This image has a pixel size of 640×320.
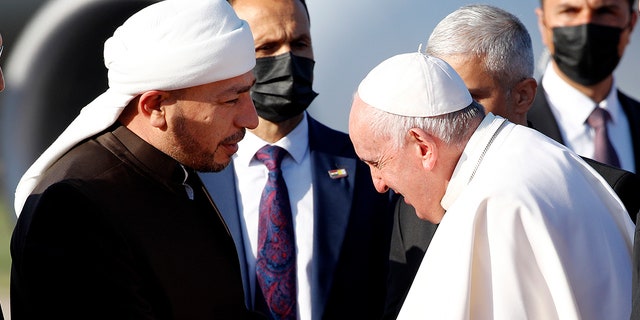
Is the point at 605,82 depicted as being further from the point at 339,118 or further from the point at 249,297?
the point at 249,297

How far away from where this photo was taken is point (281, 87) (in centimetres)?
419

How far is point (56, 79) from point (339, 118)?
1.55m

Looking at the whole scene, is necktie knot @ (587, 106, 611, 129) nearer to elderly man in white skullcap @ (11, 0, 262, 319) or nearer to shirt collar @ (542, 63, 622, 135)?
shirt collar @ (542, 63, 622, 135)

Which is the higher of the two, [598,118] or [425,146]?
[425,146]

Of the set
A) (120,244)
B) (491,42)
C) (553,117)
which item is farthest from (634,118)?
(120,244)

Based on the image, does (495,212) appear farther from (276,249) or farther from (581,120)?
(581,120)

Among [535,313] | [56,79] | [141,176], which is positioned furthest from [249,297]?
[56,79]

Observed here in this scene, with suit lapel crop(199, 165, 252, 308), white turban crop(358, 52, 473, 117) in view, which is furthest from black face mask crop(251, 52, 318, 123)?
white turban crop(358, 52, 473, 117)

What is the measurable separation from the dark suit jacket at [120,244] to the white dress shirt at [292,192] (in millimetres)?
594

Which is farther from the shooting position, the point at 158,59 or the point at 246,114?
the point at 246,114

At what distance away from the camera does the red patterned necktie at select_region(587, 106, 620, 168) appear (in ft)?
16.5

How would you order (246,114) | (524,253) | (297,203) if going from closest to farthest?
(524,253), (246,114), (297,203)

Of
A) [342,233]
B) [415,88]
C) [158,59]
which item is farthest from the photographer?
[342,233]

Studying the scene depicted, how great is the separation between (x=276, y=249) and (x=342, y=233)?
0.26 m
